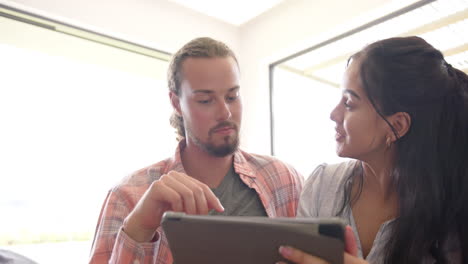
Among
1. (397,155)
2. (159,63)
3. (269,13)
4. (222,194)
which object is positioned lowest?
(222,194)

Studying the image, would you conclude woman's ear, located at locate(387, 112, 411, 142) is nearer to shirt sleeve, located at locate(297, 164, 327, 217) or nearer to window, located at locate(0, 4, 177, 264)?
shirt sleeve, located at locate(297, 164, 327, 217)

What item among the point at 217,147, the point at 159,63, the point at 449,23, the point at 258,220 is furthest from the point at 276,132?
the point at 258,220

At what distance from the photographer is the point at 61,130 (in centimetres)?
186

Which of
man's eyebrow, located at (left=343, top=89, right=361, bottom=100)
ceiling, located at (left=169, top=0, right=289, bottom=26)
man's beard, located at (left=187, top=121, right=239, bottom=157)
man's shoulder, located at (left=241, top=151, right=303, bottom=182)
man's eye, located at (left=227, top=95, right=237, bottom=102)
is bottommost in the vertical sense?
man's shoulder, located at (left=241, top=151, right=303, bottom=182)

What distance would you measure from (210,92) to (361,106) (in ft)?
1.47

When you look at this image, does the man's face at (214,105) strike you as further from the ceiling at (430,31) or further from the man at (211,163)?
the ceiling at (430,31)

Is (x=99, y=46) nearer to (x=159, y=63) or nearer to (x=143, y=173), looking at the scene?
(x=159, y=63)

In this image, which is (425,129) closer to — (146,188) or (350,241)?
(350,241)

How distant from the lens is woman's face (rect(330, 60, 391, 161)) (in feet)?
2.89

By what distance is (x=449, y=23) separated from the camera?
6.08 feet

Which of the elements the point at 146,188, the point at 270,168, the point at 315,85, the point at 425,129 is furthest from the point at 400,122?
the point at 315,85

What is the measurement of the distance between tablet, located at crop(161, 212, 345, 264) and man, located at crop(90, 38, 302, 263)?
379mm

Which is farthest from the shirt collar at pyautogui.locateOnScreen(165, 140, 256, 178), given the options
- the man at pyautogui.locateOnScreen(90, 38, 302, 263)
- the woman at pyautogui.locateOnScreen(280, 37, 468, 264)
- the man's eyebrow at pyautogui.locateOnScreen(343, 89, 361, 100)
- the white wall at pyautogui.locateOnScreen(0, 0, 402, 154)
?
the white wall at pyautogui.locateOnScreen(0, 0, 402, 154)

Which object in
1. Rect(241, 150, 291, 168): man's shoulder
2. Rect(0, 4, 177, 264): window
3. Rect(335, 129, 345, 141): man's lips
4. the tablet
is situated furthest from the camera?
Rect(0, 4, 177, 264): window
